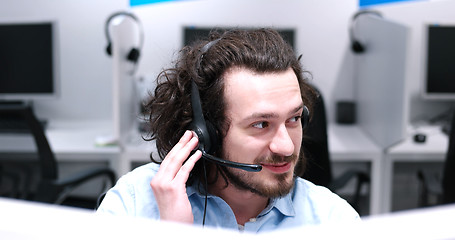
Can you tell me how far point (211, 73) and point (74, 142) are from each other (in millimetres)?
1652

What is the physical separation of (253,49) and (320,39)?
1.97 metres

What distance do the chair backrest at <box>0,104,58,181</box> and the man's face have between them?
120cm

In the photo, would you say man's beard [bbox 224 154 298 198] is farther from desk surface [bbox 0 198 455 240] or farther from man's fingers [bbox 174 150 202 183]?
desk surface [bbox 0 198 455 240]

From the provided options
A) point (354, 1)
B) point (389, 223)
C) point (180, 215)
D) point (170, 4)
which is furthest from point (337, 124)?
point (389, 223)

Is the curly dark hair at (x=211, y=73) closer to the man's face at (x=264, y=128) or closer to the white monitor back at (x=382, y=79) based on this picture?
the man's face at (x=264, y=128)

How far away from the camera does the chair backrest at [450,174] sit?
210cm

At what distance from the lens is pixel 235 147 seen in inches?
41.5

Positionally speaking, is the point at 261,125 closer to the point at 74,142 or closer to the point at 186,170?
the point at 186,170

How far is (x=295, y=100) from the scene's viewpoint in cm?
103

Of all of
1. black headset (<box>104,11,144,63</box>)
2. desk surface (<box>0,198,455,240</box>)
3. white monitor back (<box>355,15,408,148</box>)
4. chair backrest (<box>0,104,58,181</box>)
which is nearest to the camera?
desk surface (<box>0,198,455,240</box>)

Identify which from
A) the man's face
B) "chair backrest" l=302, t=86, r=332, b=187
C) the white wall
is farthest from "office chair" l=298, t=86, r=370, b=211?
the white wall

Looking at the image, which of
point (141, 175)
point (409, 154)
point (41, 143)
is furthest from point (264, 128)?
point (409, 154)

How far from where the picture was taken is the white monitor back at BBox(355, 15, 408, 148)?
7.59 feet

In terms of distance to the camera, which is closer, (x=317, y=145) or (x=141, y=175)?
(x=141, y=175)
